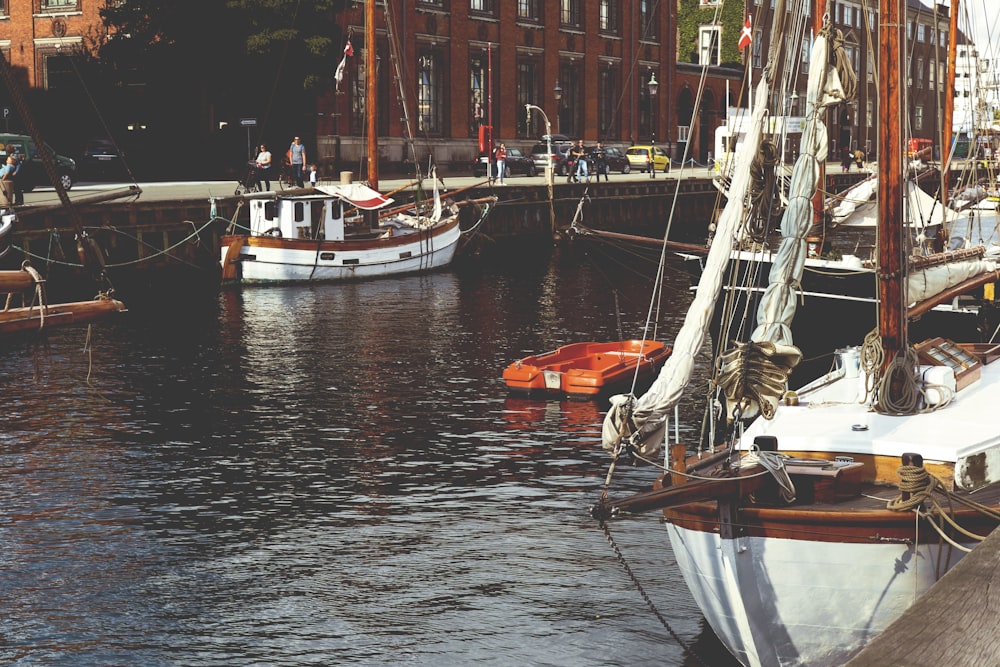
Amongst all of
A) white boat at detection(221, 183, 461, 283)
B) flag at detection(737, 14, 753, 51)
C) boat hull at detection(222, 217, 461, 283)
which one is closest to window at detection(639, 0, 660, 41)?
flag at detection(737, 14, 753, 51)

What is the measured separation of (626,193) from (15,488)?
51.2 metres

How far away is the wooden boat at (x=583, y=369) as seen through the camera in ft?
80.2

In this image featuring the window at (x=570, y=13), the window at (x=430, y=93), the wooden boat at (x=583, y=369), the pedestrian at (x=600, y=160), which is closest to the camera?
the wooden boat at (x=583, y=369)

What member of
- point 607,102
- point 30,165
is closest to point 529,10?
point 607,102

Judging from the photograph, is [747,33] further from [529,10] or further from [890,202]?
[529,10]

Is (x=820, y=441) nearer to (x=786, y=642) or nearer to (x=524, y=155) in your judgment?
(x=786, y=642)

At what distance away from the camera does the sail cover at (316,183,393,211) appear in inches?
1693

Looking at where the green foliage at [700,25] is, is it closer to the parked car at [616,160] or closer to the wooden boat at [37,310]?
the parked car at [616,160]

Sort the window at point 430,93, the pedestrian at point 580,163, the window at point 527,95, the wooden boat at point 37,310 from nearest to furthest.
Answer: the wooden boat at point 37,310, the pedestrian at point 580,163, the window at point 430,93, the window at point 527,95

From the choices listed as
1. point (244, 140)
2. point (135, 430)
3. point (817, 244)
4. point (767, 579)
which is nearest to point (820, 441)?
point (767, 579)

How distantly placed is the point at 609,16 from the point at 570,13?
4.45 metres

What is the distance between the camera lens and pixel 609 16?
8625 cm

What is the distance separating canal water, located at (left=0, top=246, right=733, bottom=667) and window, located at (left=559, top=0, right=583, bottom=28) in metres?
54.2

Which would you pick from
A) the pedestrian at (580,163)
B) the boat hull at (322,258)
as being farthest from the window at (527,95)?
the boat hull at (322,258)
